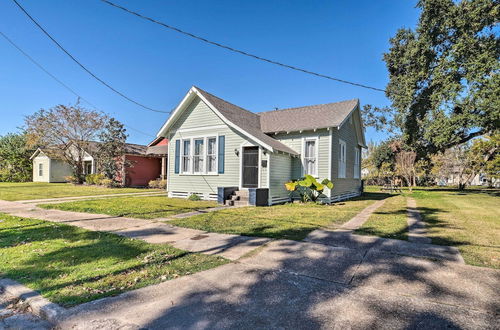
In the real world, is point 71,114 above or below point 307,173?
above

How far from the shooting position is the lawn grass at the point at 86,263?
131 inches

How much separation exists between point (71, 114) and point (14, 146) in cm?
1646

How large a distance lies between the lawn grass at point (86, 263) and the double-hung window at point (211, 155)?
800 cm

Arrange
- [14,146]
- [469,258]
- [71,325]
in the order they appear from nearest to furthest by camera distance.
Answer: [71,325]
[469,258]
[14,146]

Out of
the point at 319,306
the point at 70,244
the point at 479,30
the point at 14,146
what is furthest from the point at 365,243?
the point at 14,146

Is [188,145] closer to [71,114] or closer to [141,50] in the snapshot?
[141,50]

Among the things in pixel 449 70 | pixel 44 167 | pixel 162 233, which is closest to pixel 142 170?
pixel 44 167

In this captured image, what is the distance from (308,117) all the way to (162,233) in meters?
11.0

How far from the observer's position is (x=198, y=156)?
14.2m

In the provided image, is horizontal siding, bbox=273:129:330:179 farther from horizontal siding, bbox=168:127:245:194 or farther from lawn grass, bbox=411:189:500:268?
lawn grass, bbox=411:189:500:268

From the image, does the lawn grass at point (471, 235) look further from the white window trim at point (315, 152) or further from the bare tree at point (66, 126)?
the bare tree at point (66, 126)

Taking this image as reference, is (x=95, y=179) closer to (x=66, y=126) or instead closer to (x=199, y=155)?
(x=66, y=126)

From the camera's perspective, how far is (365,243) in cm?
532

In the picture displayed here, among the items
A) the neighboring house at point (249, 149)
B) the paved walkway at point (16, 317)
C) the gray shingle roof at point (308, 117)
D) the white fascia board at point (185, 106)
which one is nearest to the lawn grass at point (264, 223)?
the neighboring house at point (249, 149)
